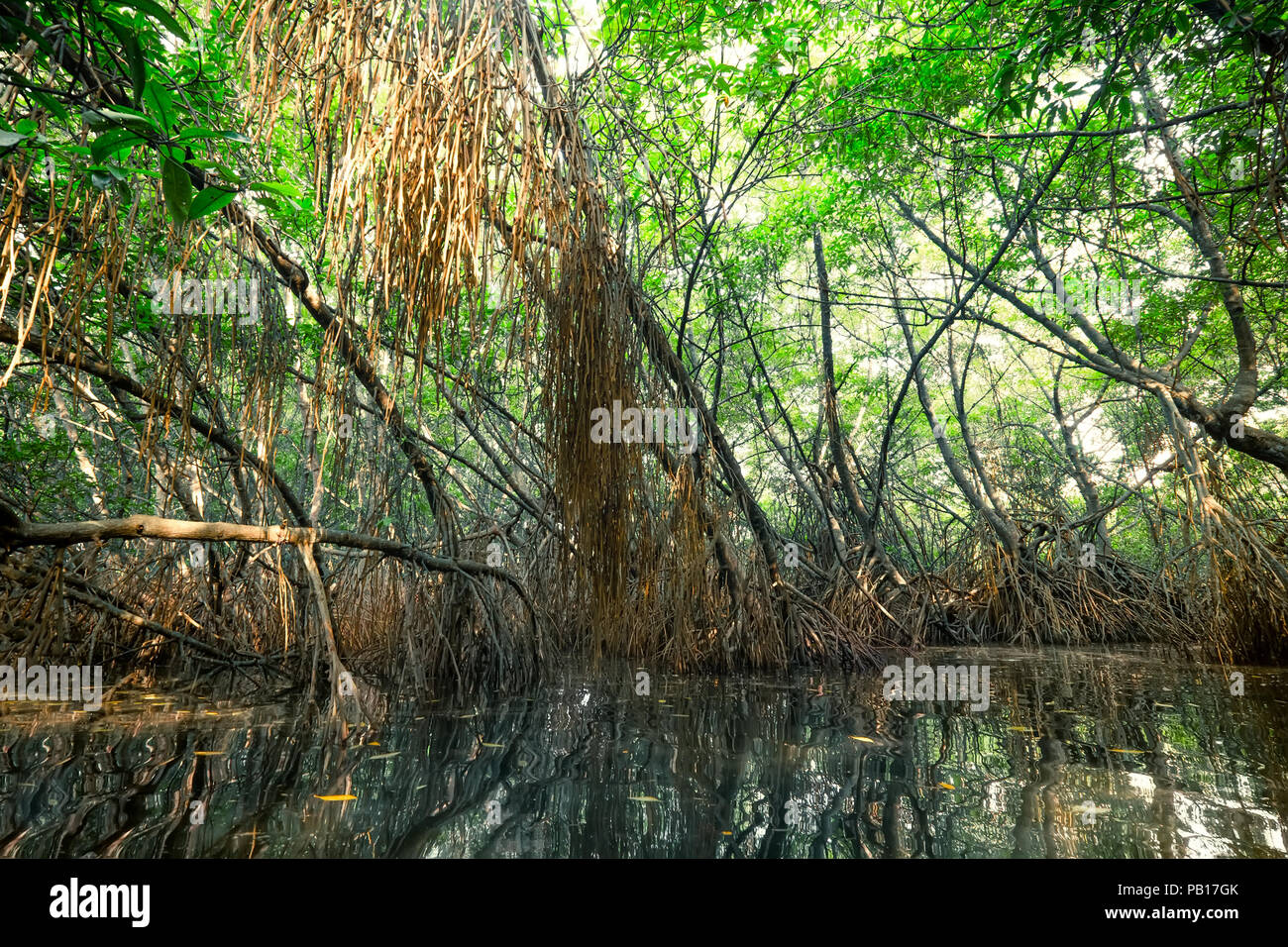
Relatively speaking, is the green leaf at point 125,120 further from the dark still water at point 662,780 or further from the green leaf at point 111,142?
the dark still water at point 662,780

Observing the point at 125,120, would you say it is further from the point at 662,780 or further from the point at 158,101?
the point at 662,780

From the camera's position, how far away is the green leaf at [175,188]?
3.49 feet

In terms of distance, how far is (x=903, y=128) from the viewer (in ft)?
17.4

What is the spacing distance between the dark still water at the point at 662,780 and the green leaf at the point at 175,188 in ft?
4.44

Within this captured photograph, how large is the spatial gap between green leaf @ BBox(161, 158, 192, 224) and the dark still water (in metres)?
1.35

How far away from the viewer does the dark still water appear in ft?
5.30

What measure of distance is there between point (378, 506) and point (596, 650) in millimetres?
1585

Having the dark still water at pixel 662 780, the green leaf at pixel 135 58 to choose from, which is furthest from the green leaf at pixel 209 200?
the dark still water at pixel 662 780

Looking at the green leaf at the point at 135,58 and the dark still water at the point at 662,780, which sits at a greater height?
the green leaf at the point at 135,58

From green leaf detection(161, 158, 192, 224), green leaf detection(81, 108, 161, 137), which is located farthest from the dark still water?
green leaf detection(81, 108, 161, 137)

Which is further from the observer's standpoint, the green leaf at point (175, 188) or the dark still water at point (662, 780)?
the dark still water at point (662, 780)

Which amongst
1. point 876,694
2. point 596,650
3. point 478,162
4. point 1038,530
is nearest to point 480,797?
point 596,650

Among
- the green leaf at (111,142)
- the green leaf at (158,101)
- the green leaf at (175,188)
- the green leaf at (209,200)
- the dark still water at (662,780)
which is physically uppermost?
the green leaf at (158,101)

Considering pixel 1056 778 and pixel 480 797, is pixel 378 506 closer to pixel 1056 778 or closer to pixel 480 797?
pixel 480 797
